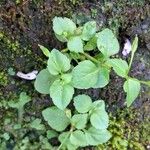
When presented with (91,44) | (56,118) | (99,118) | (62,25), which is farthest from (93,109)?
(62,25)

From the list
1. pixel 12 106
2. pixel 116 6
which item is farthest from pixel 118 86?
pixel 12 106

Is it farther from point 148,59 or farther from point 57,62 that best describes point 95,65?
point 148,59

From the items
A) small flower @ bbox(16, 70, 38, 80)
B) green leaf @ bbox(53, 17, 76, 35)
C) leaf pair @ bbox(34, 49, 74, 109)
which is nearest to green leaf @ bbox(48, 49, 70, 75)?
leaf pair @ bbox(34, 49, 74, 109)

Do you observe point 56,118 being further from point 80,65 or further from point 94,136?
point 80,65

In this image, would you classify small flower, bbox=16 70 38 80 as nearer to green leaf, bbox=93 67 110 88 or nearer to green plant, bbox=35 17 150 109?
green plant, bbox=35 17 150 109

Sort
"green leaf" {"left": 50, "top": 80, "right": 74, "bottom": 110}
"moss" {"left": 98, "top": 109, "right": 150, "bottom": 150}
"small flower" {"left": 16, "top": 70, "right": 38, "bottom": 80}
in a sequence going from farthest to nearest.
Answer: "moss" {"left": 98, "top": 109, "right": 150, "bottom": 150}
"small flower" {"left": 16, "top": 70, "right": 38, "bottom": 80}
"green leaf" {"left": 50, "top": 80, "right": 74, "bottom": 110}

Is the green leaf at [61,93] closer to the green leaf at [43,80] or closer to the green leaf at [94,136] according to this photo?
the green leaf at [43,80]
